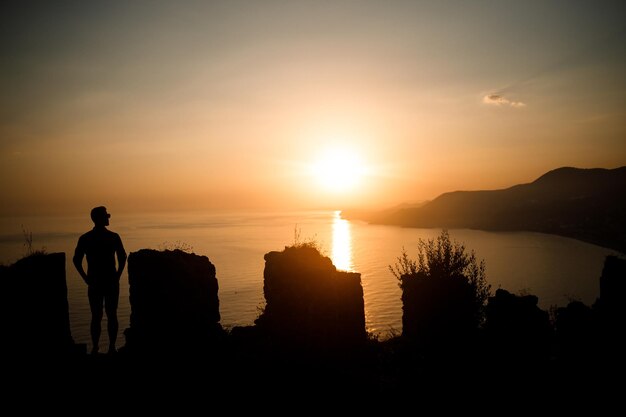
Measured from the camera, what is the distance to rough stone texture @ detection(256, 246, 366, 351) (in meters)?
13.0

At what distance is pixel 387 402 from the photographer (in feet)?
31.8

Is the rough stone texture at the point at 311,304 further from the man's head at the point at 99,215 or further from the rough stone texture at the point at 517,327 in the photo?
the man's head at the point at 99,215

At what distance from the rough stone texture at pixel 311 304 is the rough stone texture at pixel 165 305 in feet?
9.10

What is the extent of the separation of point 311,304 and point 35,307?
8.61 metres

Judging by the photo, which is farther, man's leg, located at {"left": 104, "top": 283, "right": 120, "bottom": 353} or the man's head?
man's leg, located at {"left": 104, "top": 283, "right": 120, "bottom": 353}

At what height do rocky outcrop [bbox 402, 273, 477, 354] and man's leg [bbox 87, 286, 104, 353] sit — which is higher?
man's leg [bbox 87, 286, 104, 353]

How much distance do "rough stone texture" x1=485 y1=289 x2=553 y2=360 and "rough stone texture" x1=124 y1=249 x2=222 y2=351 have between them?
11729 mm

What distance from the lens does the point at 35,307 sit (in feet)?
31.0

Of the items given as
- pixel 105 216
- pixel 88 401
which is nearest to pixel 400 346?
pixel 88 401

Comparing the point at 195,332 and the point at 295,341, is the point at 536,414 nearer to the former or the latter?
the point at 295,341

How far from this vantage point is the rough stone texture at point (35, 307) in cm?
898

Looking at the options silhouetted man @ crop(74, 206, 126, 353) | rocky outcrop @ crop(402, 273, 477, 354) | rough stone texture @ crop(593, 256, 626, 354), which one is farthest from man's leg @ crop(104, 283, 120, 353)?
rough stone texture @ crop(593, 256, 626, 354)

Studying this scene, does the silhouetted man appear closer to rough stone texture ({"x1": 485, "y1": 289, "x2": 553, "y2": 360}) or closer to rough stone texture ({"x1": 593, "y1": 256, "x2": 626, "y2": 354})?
rough stone texture ({"x1": 485, "y1": 289, "x2": 553, "y2": 360})

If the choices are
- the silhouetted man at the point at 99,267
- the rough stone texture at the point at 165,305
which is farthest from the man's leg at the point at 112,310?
the rough stone texture at the point at 165,305
